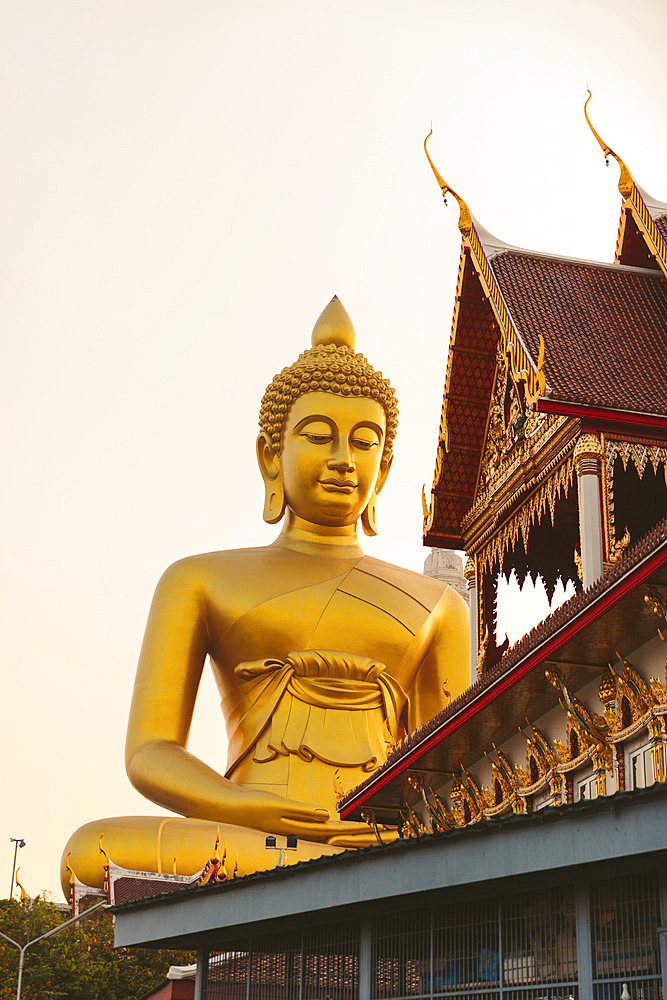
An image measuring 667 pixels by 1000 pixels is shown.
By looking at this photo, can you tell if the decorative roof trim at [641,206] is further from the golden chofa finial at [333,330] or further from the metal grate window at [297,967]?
the golden chofa finial at [333,330]

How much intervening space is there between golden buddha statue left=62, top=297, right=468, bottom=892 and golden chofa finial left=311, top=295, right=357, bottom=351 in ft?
0.85

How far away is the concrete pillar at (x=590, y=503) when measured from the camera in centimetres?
1217

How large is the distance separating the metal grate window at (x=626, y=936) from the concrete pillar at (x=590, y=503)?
15.5ft

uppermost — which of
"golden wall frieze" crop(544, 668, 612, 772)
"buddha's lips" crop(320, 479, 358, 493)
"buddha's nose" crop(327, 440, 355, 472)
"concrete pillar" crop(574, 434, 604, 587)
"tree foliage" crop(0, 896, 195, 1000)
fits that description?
"buddha's nose" crop(327, 440, 355, 472)

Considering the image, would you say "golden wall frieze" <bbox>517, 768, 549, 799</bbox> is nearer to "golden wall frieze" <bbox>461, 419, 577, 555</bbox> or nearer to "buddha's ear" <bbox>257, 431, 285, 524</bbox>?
"golden wall frieze" <bbox>461, 419, 577, 555</bbox>

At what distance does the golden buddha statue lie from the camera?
22.1m

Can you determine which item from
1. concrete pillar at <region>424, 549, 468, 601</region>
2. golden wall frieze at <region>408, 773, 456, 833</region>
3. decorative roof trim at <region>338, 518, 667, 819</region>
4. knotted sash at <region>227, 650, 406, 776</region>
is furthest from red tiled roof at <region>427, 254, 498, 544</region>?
concrete pillar at <region>424, 549, 468, 601</region>

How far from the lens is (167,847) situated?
838 inches

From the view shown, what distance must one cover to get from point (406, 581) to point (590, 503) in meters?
13.5

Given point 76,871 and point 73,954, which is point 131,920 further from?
point 73,954

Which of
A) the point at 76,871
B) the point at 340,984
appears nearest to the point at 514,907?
the point at 340,984

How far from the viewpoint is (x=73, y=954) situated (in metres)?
25.0

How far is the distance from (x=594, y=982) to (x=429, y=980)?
4.85 feet

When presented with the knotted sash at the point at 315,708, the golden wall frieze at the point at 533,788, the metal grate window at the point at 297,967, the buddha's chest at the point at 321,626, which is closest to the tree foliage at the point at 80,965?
the knotted sash at the point at 315,708
